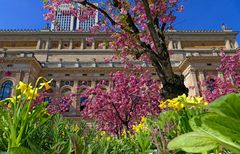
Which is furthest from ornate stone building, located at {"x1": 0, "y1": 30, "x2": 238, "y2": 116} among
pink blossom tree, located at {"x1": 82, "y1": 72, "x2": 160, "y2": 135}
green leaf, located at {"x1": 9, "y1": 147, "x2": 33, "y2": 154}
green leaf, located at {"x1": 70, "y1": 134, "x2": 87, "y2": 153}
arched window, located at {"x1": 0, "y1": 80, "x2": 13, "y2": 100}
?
green leaf, located at {"x1": 9, "y1": 147, "x2": 33, "y2": 154}

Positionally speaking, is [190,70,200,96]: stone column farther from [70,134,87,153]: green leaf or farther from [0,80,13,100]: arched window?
[70,134,87,153]: green leaf

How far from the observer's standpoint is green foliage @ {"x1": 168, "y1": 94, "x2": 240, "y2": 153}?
1.85ft

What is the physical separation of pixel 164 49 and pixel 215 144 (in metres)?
4.77

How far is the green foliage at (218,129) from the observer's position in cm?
56

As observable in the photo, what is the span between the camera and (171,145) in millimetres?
672

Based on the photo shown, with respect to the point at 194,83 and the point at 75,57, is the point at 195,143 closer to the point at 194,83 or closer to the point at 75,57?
the point at 194,83

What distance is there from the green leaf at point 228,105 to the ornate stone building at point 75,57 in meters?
28.9

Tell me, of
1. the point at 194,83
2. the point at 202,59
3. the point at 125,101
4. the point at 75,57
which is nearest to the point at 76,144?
the point at 125,101

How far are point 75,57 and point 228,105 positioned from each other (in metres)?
38.1

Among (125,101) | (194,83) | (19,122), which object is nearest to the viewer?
(19,122)

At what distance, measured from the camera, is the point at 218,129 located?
2.07 ft

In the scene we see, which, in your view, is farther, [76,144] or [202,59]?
[202,59]

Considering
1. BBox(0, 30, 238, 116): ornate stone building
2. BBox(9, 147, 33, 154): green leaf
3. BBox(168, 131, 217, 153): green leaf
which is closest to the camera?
BBox(168, 131, 217, 153): green leaf

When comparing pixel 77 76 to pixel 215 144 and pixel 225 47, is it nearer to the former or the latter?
pixel 225 47
